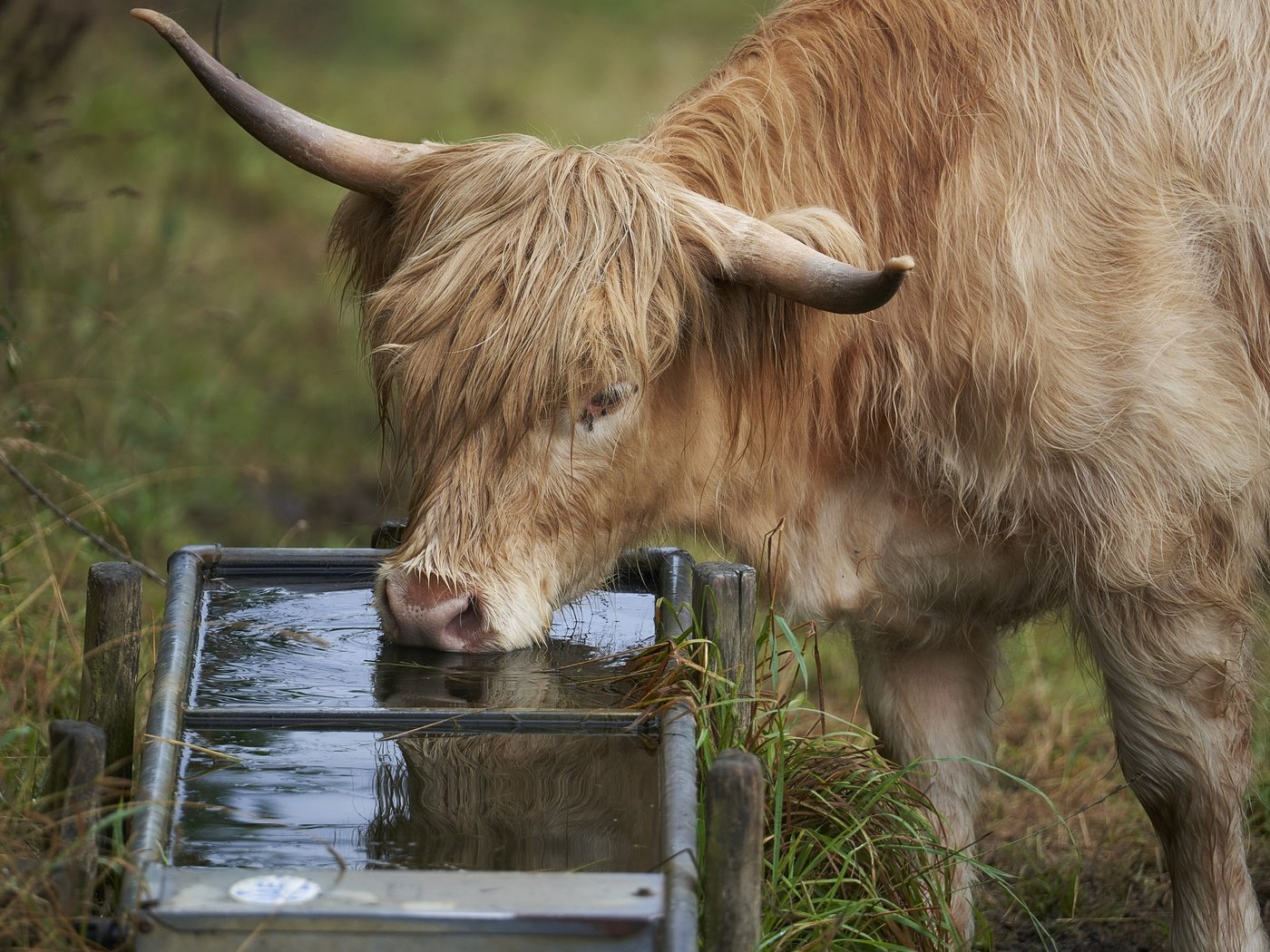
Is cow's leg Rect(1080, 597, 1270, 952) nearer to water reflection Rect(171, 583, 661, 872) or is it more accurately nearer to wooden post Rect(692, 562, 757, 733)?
wooden post Rect(692, 562, 757, 733)

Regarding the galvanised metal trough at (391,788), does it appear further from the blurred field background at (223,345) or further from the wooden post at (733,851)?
the blurred field background at (223,345)

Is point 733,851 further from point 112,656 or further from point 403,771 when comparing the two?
point 112,656

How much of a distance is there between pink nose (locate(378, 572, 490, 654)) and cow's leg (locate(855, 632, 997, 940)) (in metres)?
1.26

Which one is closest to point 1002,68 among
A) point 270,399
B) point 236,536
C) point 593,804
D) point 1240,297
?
point 1240,297

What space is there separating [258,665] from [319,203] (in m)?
7.26

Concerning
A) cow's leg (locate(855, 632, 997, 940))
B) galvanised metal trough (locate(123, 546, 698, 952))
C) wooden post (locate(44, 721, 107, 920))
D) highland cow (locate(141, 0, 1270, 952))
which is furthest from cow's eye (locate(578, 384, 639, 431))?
cow's leg (locate(855, 632, 997, 940))

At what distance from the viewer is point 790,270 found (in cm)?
272

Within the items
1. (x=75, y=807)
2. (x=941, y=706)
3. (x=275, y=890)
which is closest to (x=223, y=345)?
(x=941, y=706)

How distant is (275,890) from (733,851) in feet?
1.90

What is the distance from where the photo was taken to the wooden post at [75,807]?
1986mm

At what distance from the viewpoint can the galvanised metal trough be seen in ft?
6.17

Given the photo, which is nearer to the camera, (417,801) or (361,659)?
(417,801)

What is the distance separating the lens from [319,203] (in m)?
9.59

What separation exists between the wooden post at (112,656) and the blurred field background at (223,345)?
181mm
